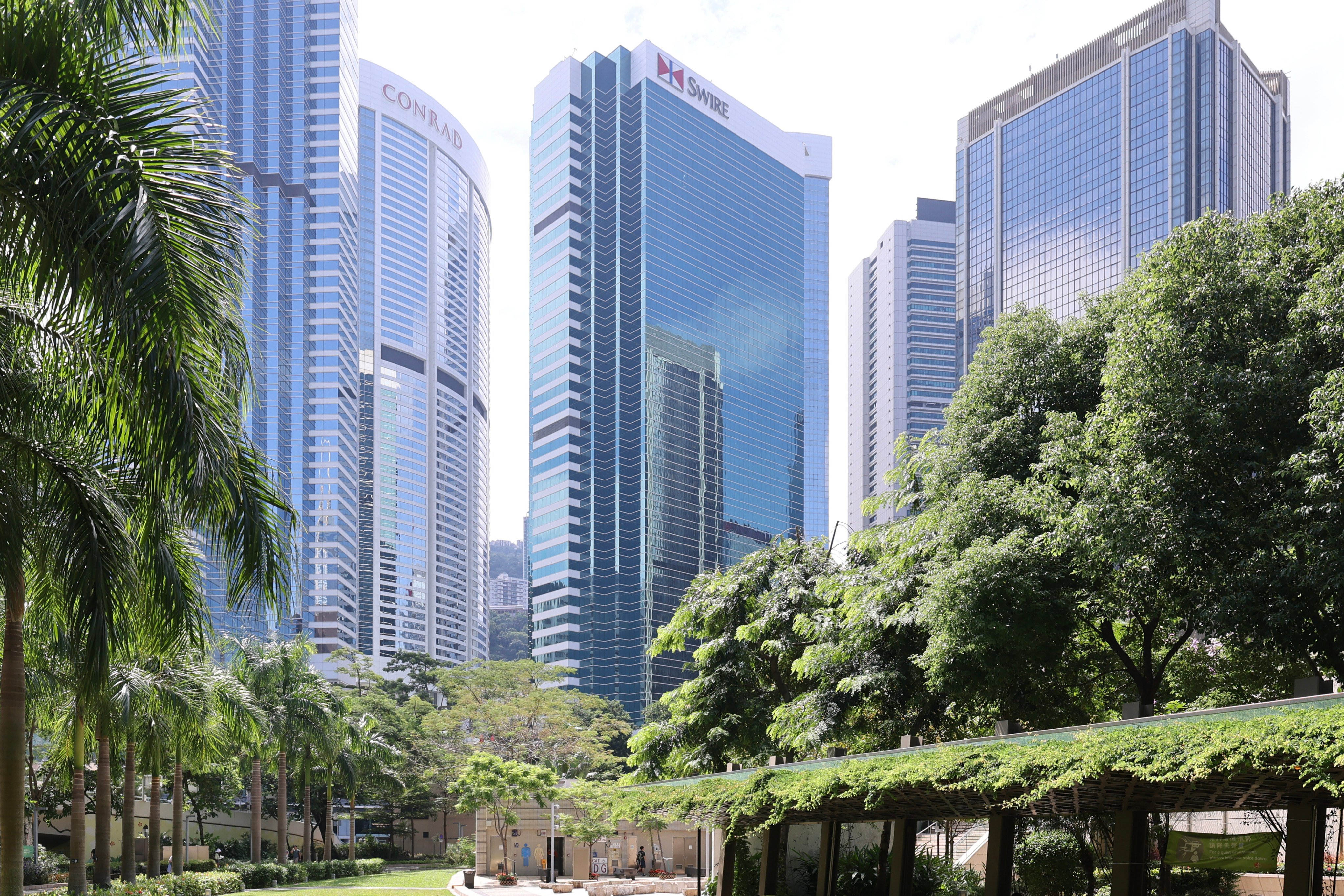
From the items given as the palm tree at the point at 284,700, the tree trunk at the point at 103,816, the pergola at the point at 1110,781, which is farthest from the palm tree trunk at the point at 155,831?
the pergola at the point at 1110,781

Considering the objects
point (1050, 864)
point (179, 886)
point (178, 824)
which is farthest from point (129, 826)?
point (1050, 864)

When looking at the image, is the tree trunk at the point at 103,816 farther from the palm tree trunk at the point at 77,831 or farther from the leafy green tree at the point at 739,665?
the leafy green tree at the point at 739,665

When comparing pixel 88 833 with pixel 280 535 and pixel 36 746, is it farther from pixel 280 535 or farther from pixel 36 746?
pixel 280 535

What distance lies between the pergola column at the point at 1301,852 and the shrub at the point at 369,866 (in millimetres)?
46593

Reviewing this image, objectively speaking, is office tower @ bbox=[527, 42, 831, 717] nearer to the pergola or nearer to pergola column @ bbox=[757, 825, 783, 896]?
pergola column @ bbox=[757, 825, 783, 896]

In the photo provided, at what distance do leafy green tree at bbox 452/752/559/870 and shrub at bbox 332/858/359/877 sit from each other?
6.28 metres

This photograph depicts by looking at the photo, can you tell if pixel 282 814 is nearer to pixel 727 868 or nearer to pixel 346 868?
pixel 346 868

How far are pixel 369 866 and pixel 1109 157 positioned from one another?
108 meters

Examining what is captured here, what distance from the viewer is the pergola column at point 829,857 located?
66.1 ft

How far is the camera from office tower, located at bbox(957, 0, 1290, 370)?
116 meters

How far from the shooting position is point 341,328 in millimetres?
154750

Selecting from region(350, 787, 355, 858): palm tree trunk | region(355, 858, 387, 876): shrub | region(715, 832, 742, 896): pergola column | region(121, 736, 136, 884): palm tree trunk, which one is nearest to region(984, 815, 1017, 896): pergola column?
region(715, 832, 742, 896): pergola column

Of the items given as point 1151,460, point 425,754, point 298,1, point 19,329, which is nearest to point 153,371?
point 19,329

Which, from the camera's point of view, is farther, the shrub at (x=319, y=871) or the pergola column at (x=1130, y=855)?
the shrub at (x=319, y=871)
